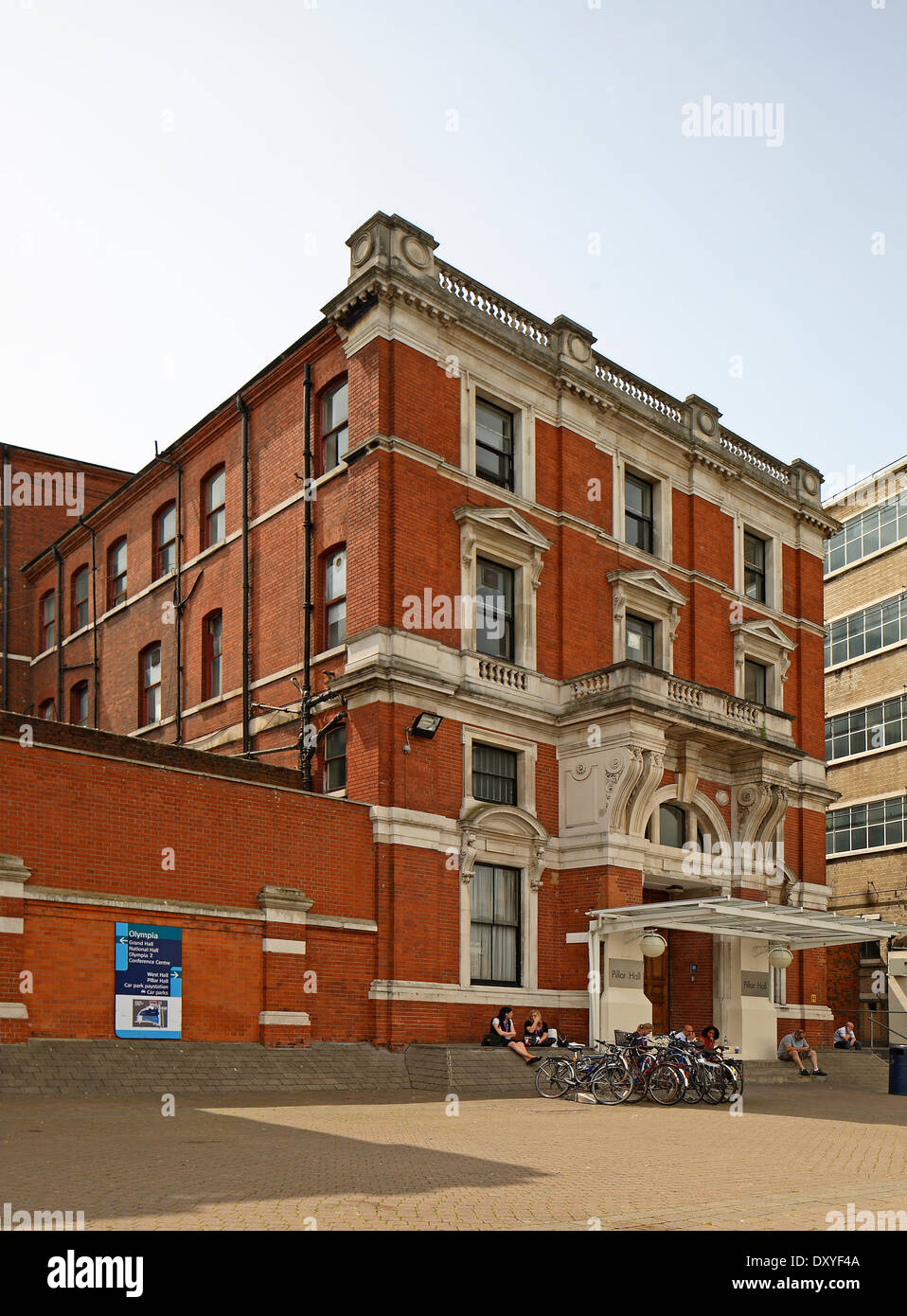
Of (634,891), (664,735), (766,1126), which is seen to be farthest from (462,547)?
(766,1126)

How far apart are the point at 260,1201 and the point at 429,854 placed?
1666cm

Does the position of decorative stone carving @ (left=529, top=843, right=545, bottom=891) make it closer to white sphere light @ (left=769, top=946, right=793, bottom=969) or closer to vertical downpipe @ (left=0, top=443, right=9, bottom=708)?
white sphere light @ (left=769, top=946, right=793, bottom=969)

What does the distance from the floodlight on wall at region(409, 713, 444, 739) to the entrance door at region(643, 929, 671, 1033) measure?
29.4 feet

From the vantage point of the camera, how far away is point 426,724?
2581 cm

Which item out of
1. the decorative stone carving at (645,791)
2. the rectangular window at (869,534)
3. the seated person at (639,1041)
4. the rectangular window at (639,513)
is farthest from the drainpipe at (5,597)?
the rectangular window at (869,534)

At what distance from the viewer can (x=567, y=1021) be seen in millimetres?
27938

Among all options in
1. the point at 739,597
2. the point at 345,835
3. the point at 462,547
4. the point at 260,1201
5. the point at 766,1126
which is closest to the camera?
the point at 260,1201

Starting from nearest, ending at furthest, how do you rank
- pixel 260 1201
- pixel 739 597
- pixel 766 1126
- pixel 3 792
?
pixel 260 1201, pixel 766 1126, pixel 3 792, pixel 739 597

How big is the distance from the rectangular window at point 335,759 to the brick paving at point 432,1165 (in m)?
8.17

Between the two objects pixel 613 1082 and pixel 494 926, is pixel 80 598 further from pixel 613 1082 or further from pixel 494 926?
pixel 613 1082

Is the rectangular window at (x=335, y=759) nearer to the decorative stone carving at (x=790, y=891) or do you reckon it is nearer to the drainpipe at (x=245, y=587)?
the drainpipe at (x=245, y=587)

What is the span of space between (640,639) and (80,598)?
61.4 feet

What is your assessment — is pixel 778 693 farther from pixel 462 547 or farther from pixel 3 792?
pixel 3 792

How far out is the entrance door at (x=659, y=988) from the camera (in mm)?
31250
